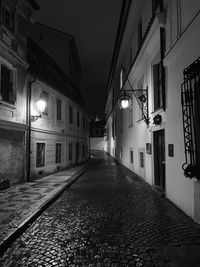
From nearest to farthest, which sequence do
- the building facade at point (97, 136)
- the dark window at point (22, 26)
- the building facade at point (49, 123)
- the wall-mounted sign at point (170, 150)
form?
the wall-mounted sign at point (170, 150) → the dark window at point (22, 26) → the building facade at point (49, 123) → the building facade at point (97, 136)

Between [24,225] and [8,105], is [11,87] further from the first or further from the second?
[24,225]

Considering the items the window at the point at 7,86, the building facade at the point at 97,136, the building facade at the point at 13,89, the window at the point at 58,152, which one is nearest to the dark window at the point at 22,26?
the building facade at the point at 13,89

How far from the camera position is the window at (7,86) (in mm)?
9016

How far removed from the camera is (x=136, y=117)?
1234 centimetres

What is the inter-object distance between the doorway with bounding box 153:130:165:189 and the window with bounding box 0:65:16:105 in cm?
646

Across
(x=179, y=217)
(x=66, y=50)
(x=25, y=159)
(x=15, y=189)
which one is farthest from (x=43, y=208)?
(x=66, y=50)

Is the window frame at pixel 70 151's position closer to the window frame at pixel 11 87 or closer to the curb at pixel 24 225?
the window frame at pixel 11 87

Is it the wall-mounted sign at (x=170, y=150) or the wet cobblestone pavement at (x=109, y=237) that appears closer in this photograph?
the wet cobblestone pavement at (x=109, y=237)

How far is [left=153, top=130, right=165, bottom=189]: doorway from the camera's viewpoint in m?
8.38

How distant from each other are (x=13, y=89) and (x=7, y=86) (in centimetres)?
27

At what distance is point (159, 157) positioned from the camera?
876 cm

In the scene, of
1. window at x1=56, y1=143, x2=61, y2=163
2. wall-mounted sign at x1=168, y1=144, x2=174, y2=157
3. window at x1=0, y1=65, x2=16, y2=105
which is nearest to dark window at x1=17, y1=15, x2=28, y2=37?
window at x1=0, y1=65, x2=16, y2=105

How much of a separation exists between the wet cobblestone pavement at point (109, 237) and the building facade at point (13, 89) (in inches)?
147

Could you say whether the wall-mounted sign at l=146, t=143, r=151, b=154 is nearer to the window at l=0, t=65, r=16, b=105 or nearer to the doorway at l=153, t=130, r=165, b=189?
the doorway at l=153, t=130, r=165, b=189
